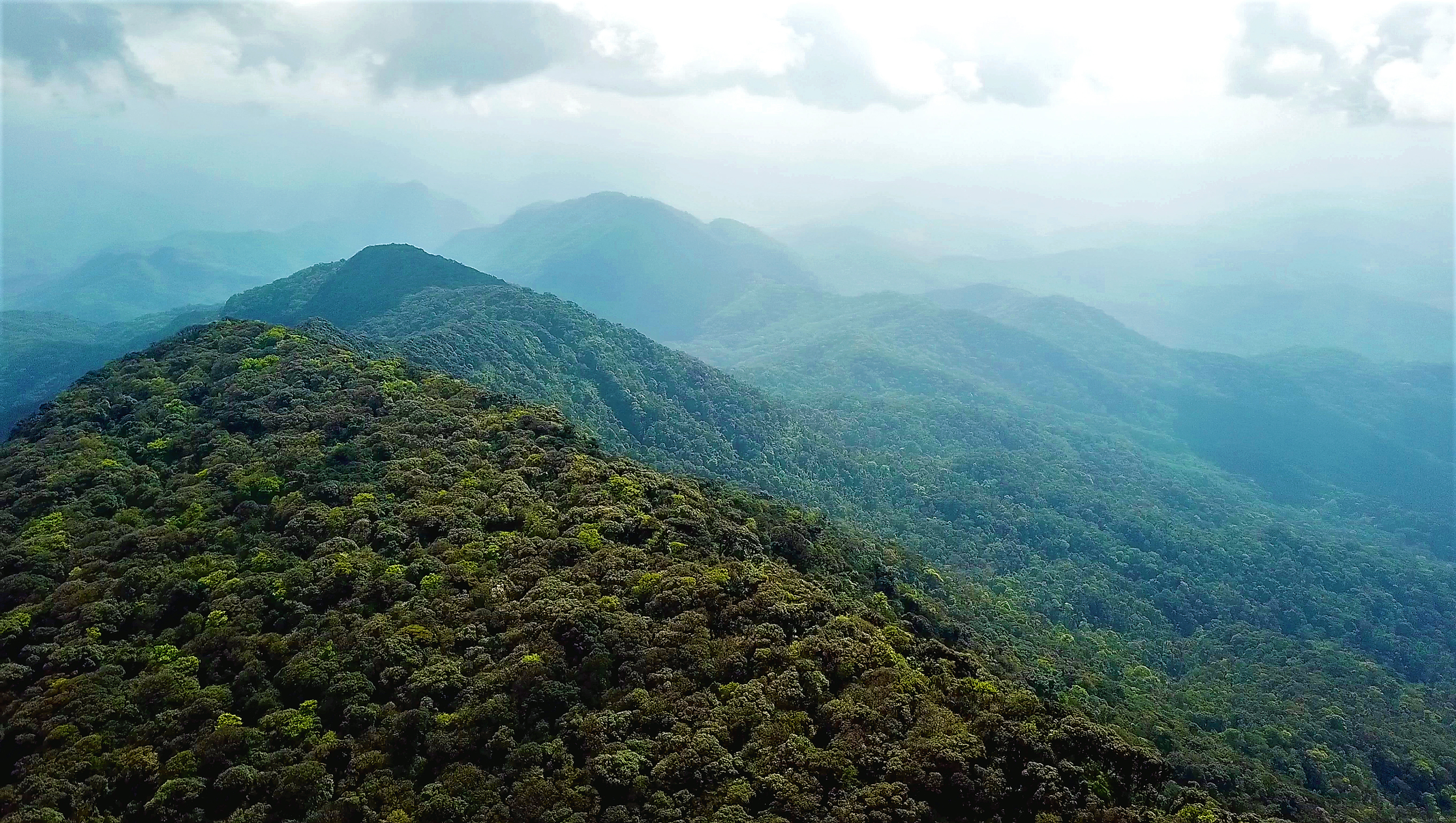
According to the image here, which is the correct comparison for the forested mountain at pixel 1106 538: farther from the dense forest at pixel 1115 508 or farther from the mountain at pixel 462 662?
the mountain at pixel 462 662

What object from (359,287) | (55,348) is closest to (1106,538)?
(359,287)

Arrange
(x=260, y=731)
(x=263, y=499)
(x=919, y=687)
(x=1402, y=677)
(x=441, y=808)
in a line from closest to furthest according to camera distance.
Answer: (x=441, y=808)
(x=260, y=731)
(x=919, y=687)
(x=263, y=499)
(x=1402, y=677)

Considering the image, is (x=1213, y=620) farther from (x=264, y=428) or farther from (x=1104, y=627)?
(x=264, y=428)

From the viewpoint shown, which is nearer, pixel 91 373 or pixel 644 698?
pixel 644 698

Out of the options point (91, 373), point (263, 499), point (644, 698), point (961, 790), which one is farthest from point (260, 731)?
point (91, 373)

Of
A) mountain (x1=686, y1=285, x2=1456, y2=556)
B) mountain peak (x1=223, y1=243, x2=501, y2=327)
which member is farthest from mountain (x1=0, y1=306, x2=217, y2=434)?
mountain (x1=686, y1=285, x2=1456, y2=556)

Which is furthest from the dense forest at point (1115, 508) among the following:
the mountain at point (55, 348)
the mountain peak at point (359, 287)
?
the mountain at point (55, 348)
